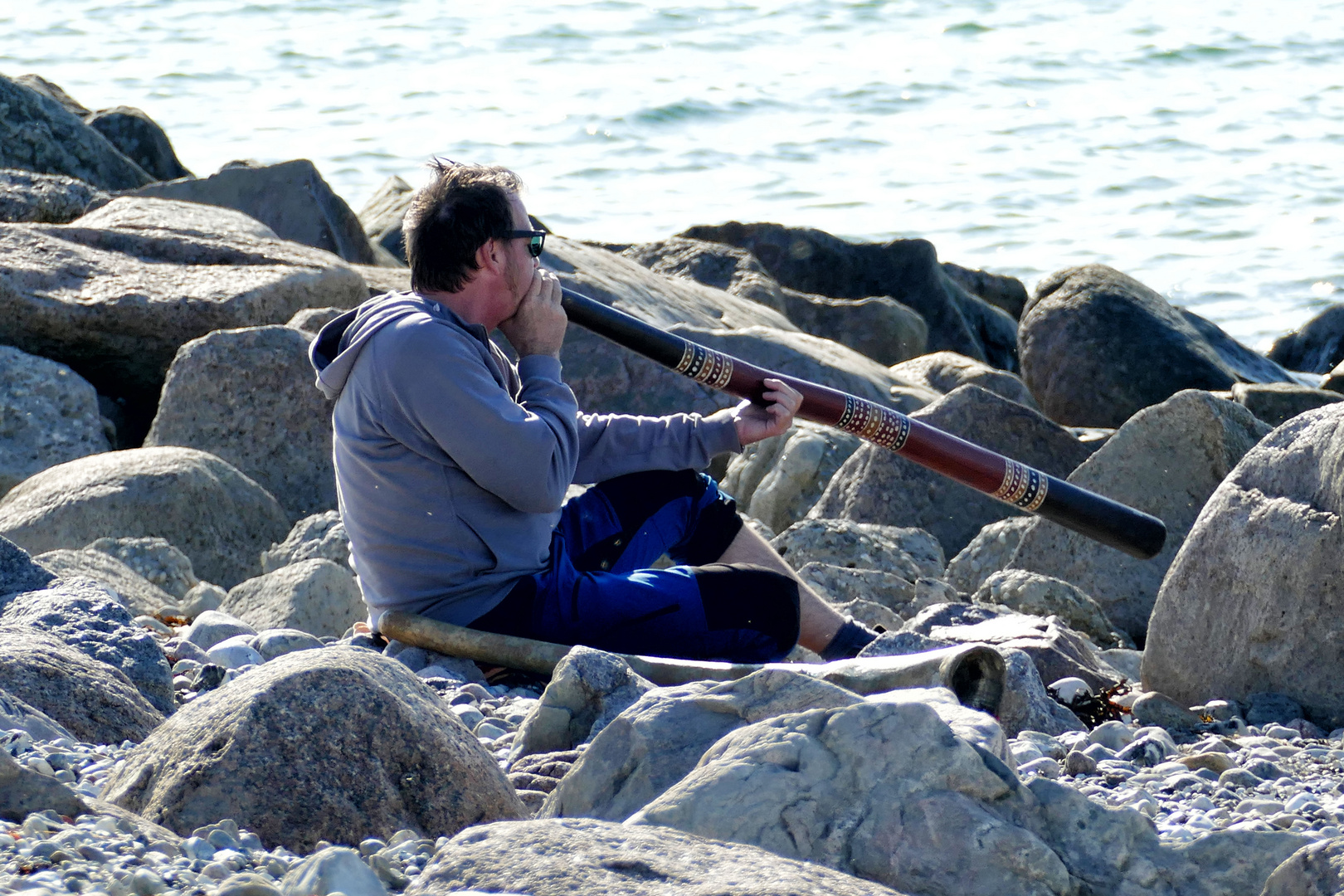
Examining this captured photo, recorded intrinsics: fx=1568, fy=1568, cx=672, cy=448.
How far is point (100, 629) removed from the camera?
338 cm

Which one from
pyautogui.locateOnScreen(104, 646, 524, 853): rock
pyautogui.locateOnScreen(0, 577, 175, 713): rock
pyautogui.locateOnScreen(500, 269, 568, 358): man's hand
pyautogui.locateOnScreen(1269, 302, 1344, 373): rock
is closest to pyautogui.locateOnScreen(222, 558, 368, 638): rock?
pyautogui.locateOnScreen(0, 577, 175, 713): rock

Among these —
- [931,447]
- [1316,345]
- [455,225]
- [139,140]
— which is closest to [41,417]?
[455,225]

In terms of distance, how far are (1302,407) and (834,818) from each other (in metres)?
6.46

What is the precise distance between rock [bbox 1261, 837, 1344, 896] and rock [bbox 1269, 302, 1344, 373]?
1132 cm

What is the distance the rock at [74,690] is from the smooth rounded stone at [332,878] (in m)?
1.19

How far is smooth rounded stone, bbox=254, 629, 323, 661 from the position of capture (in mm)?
3793

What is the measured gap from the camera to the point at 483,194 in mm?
3846

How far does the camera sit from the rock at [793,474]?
6.52 meters

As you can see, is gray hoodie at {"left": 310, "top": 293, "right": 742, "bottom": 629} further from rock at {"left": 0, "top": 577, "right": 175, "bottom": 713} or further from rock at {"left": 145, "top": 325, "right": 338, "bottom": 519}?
rock at {"left": 145, "top": 325, "right": 338, "bottom": 519}

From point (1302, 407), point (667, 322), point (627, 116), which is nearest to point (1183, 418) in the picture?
point (1302, 407)

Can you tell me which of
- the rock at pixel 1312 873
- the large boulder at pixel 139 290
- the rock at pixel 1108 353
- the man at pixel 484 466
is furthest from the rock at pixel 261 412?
the rock at pixel 1108 353

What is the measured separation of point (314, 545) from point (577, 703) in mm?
2282

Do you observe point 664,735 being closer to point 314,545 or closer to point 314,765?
point 314,765

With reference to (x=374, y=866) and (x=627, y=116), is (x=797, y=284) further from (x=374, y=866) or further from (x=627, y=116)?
(x=374, y=866)
